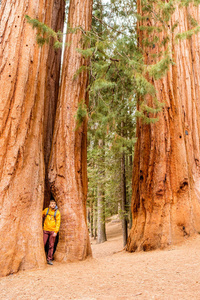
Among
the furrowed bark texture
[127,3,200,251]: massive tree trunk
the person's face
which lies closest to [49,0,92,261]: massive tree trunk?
the person's face

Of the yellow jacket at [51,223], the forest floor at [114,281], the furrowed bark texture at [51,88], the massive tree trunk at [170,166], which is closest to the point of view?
the forest floor at [114,281]

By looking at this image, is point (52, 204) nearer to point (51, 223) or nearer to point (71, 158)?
point (51, 223)

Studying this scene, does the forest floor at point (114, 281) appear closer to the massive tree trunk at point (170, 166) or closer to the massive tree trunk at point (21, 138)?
the massive tree trunk at point (21, 138)

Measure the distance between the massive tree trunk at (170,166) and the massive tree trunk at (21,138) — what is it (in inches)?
118

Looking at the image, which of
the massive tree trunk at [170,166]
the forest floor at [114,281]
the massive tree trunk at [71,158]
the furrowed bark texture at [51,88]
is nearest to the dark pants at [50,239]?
the massive tree trunk at [71,158]

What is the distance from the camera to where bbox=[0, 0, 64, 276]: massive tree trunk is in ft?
12.9

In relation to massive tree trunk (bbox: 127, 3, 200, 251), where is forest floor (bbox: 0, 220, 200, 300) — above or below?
below

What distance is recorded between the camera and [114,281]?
128 inches

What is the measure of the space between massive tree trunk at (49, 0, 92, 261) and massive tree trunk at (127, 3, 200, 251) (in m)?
1.84

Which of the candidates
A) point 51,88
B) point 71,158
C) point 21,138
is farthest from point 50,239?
point 51,88

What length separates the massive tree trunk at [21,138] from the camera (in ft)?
12.9

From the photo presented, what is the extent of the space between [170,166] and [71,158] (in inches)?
102

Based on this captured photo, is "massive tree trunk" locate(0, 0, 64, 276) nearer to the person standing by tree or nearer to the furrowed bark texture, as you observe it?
the person standing by tree

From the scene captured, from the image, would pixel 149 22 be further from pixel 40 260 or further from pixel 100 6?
pixel 40 260
